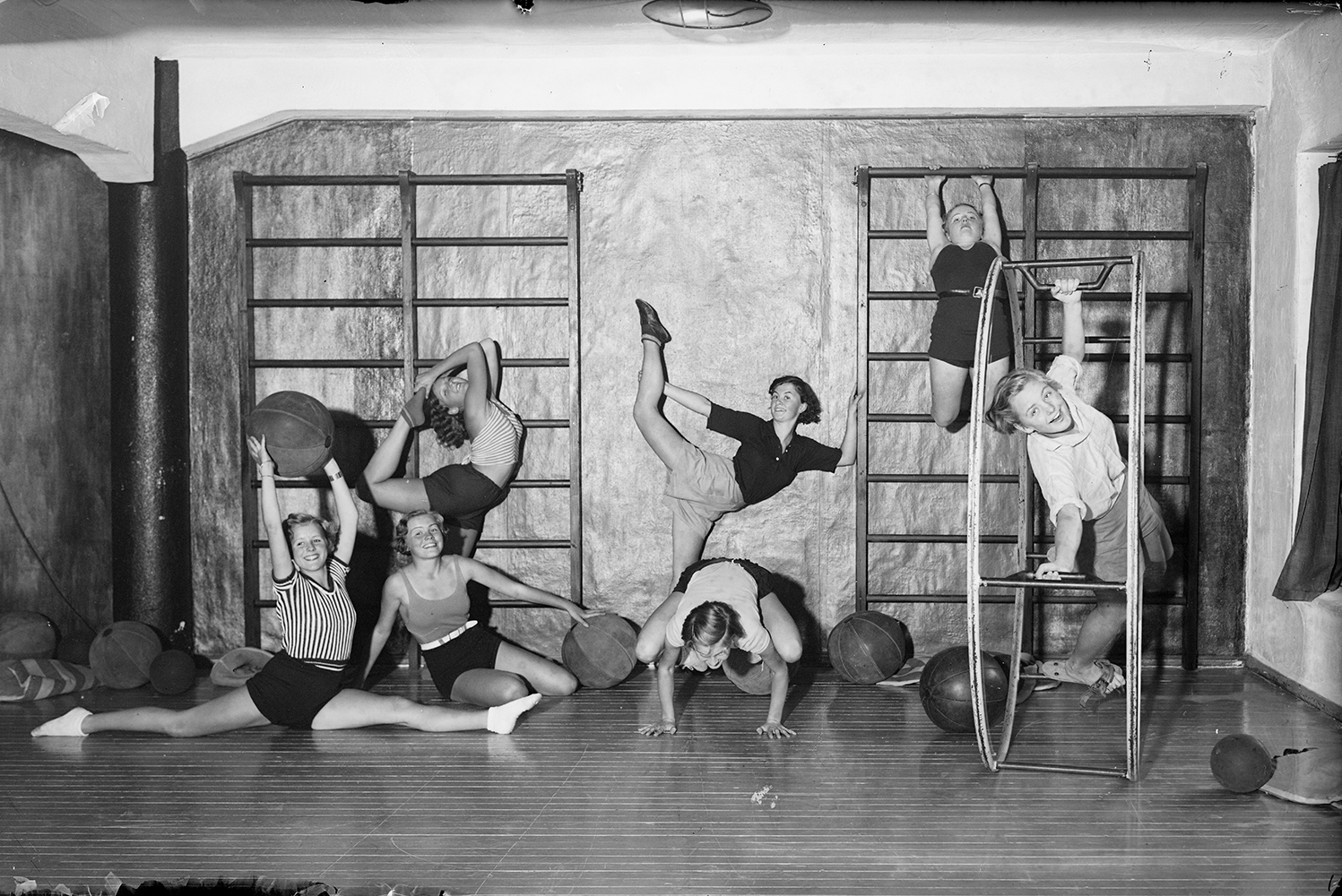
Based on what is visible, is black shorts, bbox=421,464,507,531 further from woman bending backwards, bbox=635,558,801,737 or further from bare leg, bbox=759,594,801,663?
bare leg, bbox=759,594,801,663

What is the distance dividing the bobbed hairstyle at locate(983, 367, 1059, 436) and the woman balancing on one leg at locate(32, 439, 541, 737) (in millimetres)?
2181

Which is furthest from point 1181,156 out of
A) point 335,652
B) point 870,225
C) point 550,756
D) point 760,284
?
point 335,652

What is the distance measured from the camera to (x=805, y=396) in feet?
18.6

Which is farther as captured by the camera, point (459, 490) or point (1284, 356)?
point (459, 490)

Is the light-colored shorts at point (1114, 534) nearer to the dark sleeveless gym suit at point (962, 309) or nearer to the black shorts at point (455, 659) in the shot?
the dark sleeveless gym suit at point (962, 309)

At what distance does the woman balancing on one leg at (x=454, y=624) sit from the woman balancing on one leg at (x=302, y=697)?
33 cm

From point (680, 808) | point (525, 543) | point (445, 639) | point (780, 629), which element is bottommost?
point (680, 808)

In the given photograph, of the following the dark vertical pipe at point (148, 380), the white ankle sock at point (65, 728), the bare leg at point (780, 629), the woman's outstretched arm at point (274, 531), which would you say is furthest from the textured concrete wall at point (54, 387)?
the bare leg at point (780, 629)

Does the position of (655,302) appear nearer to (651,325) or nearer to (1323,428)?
(651,325)

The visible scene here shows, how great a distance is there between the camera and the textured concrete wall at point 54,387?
517 cm

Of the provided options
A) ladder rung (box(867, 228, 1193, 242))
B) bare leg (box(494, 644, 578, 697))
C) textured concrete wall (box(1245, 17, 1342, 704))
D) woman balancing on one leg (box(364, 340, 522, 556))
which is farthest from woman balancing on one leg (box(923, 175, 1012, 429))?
bare leg (box(494, 644, 578, 697))

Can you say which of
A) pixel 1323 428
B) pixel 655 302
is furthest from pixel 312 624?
pixel 1323 428

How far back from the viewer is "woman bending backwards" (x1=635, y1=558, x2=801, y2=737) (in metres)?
4.39

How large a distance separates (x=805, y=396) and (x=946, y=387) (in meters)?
0.67
